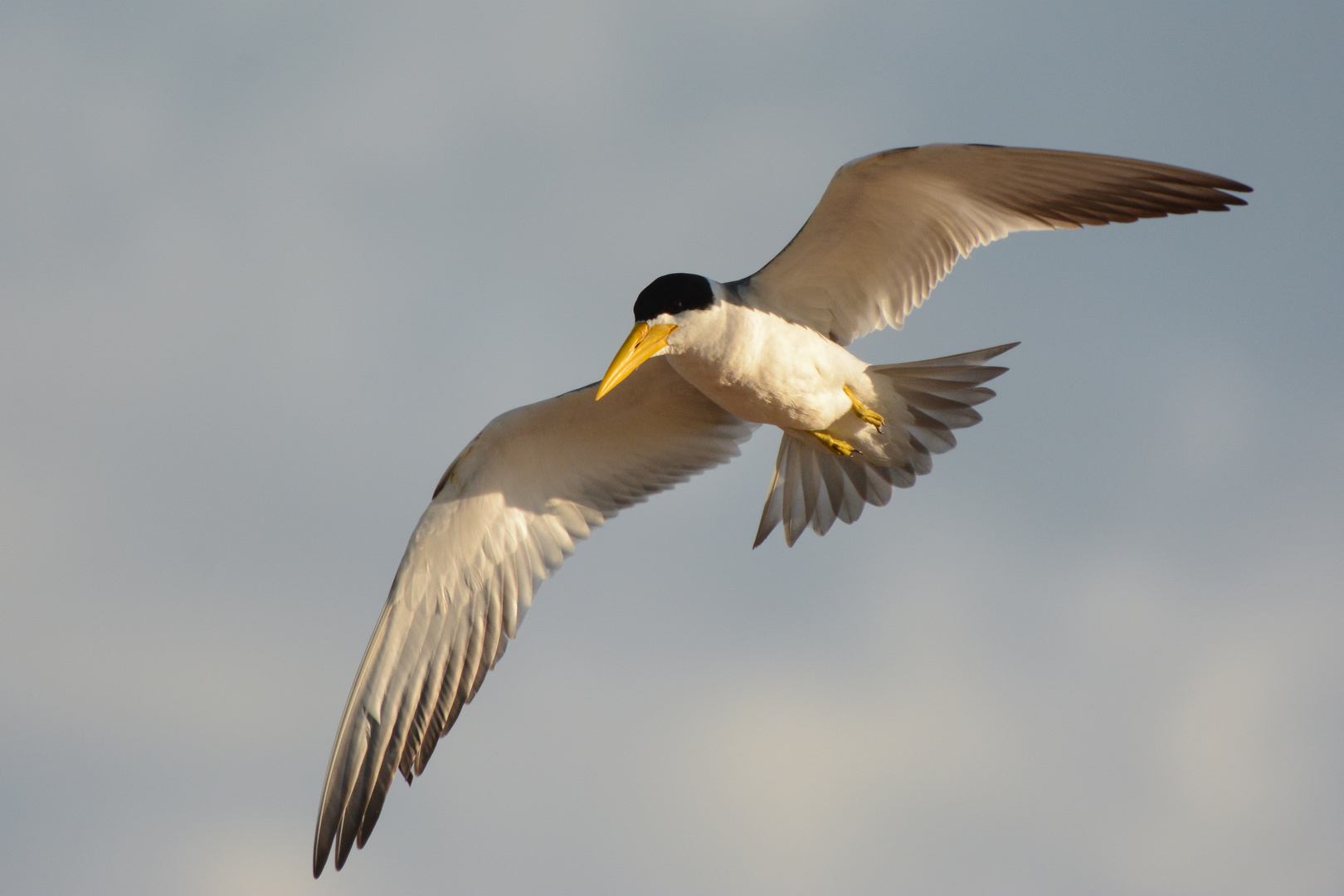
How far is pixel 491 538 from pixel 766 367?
86.1 inches

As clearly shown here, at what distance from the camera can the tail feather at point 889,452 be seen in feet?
21.4

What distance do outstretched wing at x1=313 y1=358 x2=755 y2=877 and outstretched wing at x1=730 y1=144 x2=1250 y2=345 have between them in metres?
0.98

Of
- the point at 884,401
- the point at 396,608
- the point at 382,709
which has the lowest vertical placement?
the point at 382,709

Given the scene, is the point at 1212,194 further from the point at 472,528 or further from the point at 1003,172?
the point at 472,528

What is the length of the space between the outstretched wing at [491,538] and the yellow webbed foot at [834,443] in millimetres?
847

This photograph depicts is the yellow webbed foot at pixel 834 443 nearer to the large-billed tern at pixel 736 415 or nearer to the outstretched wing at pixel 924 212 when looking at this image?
the large-billed tern at pixel 736 415

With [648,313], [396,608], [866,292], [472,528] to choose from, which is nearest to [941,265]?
[866,292]

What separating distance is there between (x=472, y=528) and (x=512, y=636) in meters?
0.71

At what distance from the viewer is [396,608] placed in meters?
6.73

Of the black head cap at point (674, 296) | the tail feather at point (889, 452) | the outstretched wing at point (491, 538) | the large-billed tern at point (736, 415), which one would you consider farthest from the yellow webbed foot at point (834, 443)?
the black head cap at point (674, 296)

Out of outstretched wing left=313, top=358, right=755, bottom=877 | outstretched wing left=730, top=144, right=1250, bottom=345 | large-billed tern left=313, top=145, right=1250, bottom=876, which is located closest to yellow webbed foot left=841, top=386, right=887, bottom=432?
large-billed tern left=313, top=145, right=1250, bottom=876

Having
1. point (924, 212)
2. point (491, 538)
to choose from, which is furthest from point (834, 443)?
point (491, 538)

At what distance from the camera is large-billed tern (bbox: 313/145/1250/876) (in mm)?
5906

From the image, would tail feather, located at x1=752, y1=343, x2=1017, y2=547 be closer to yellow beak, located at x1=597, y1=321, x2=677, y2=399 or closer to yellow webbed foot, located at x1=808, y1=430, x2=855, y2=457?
yellow webbed foot, located at x1=808, y1=430, x2=855, y2=457
